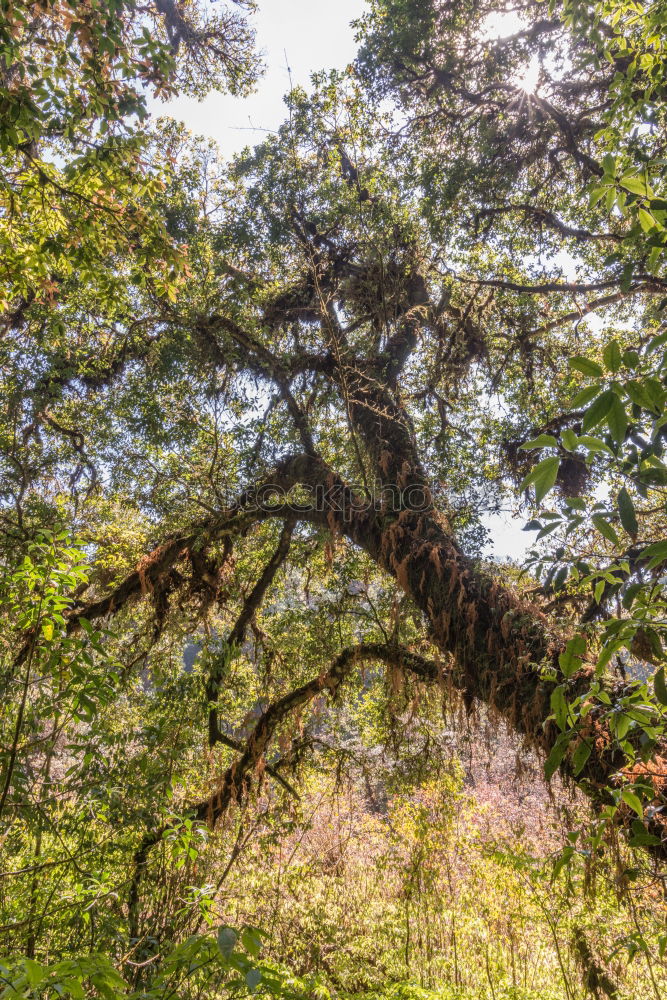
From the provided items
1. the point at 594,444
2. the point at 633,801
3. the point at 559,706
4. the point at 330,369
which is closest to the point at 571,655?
the point at 559,706

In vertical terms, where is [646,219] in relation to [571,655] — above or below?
above

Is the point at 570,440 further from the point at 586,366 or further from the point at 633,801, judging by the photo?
the point at 633,801

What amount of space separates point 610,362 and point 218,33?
8.20 metres

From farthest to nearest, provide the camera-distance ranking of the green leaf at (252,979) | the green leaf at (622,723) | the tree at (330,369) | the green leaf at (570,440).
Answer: the tree at (330,369) < the green leaf at (622,723) < the green leaf at (252,979) < the green leaf at (570,440)

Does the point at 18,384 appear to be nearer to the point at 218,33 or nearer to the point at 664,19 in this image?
the point at 218,33

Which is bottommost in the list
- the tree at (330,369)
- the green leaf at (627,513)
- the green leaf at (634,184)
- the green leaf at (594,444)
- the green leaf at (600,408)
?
the green leaf at (627,513)

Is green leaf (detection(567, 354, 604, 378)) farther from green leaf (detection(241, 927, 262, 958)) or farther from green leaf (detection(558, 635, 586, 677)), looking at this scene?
green leaf (detection(241, 927, 262, 958))

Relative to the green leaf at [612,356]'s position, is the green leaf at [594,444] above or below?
below

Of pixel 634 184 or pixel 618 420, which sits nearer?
pixel 618 420

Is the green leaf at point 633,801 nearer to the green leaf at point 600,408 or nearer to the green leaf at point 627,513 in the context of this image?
the green leaf at point 627,513

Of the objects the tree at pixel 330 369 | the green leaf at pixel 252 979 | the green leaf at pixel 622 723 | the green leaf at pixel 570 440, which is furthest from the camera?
the tree at pixel 330 369

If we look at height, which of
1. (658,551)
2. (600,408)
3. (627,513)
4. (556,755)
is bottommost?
(556,755)

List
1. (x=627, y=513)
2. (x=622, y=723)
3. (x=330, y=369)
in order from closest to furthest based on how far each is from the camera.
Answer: (x=627, y=513), (x=622, y=723), (x=330, y=369)

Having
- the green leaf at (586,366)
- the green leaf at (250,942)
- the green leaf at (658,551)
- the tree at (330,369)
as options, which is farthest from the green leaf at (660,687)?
the tree at (330,369)
